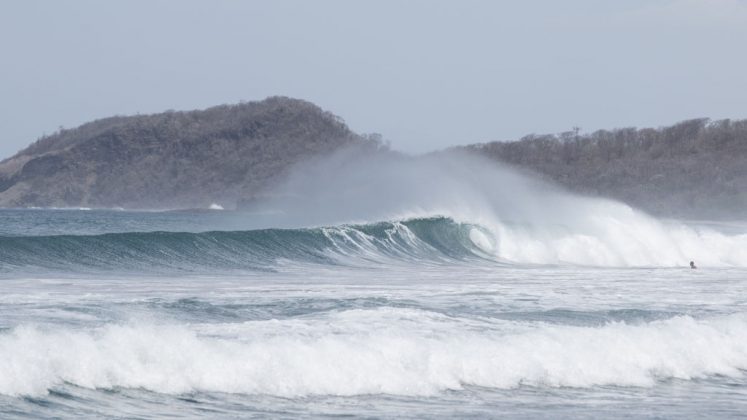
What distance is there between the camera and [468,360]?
12406 millimetres

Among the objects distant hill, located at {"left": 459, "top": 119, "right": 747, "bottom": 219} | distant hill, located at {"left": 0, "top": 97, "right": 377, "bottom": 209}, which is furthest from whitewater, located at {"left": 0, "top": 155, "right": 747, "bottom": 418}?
distant hill, located at {"left": 0, "top": 97, "right": 377, "bottom": 209}

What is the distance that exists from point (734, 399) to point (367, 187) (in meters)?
33.9

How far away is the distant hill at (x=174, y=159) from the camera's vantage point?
105 meters

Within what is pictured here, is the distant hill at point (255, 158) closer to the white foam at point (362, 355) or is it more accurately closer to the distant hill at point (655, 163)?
the distant hill at point (655, 163)

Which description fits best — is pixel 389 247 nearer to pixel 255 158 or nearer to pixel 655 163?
pixel 655 163

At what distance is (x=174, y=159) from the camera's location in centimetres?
11388

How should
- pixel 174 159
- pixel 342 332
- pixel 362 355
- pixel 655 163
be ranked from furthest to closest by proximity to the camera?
1. pixel 174 159
2. pixel 655 163
3. pixel 342 332
4. pixel 362 355

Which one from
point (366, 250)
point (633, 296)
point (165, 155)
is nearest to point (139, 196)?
point (165, 155)

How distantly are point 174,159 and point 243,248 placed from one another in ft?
293

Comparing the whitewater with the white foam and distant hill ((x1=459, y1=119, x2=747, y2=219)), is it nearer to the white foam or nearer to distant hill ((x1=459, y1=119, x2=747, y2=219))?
the white foam

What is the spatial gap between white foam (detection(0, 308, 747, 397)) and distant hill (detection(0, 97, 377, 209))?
83378 millimetres

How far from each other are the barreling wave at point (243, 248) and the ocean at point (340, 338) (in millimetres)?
95

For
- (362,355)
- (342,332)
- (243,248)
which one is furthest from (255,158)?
(362,355)

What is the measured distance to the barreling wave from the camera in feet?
73.1
